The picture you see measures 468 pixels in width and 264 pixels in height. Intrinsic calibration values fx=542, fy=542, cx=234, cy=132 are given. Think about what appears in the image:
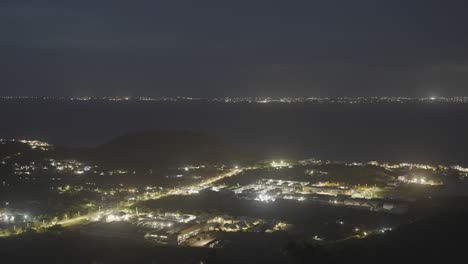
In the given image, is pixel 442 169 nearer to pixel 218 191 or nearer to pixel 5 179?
pixel 218 191

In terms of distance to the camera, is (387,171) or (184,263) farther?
(387,171)

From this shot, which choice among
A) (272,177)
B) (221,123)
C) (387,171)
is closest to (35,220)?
(272,177)

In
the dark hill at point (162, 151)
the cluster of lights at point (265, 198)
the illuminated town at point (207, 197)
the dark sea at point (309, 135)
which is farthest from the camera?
the dark sea at point (309, 135)

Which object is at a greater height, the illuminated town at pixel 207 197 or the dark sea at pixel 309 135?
the illuminated town at pixel 207 197

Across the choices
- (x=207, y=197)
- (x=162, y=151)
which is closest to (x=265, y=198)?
(x=207, y=197)

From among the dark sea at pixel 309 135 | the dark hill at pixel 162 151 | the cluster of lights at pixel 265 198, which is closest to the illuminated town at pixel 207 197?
the cluster of lights at pixel 265 198

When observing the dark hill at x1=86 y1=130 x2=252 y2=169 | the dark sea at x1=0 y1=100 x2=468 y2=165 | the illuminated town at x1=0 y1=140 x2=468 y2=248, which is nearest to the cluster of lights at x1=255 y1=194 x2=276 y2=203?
the illuminated town at x1=0 y1=140 x2=468 y2=248

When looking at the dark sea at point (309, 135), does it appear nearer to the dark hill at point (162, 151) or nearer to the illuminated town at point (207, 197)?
the dark hill at point (162, 151)

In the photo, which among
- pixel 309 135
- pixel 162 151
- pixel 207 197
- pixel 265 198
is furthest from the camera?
pixel 309 135

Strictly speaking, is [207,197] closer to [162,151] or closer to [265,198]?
[265,198]
